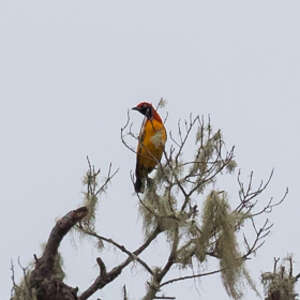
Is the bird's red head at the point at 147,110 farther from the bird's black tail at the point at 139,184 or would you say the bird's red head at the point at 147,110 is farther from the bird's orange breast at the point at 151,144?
the bird's black tail at the point at 139,184

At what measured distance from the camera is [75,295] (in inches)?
191

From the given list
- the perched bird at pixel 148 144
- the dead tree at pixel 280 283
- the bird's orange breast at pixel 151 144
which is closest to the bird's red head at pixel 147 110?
the perched bird at pixel 148 144

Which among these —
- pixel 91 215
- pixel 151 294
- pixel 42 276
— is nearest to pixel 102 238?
pixel 91 215

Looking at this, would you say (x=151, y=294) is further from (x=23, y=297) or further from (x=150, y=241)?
(x=23, y=297)

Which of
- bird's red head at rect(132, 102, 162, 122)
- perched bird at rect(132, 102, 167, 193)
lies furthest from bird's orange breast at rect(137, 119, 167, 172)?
bird's red head at rect(132, 102, 162, 122)

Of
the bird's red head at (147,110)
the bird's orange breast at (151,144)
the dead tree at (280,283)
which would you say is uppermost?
the bird's red head at (147,110)

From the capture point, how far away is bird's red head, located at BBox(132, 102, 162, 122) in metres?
7.89

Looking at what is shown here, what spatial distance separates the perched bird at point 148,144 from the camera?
5.81m

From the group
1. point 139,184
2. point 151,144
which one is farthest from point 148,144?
point 139,184

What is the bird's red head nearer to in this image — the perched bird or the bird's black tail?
the perched bird

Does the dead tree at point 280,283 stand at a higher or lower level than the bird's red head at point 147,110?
lower

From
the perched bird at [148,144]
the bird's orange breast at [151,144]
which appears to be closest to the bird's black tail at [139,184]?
the perched bird at [148,144]

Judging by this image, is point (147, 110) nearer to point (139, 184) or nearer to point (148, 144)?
point (139, 184)

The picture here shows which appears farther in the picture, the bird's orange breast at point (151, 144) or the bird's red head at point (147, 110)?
the bird's red head at point (147, 110)
